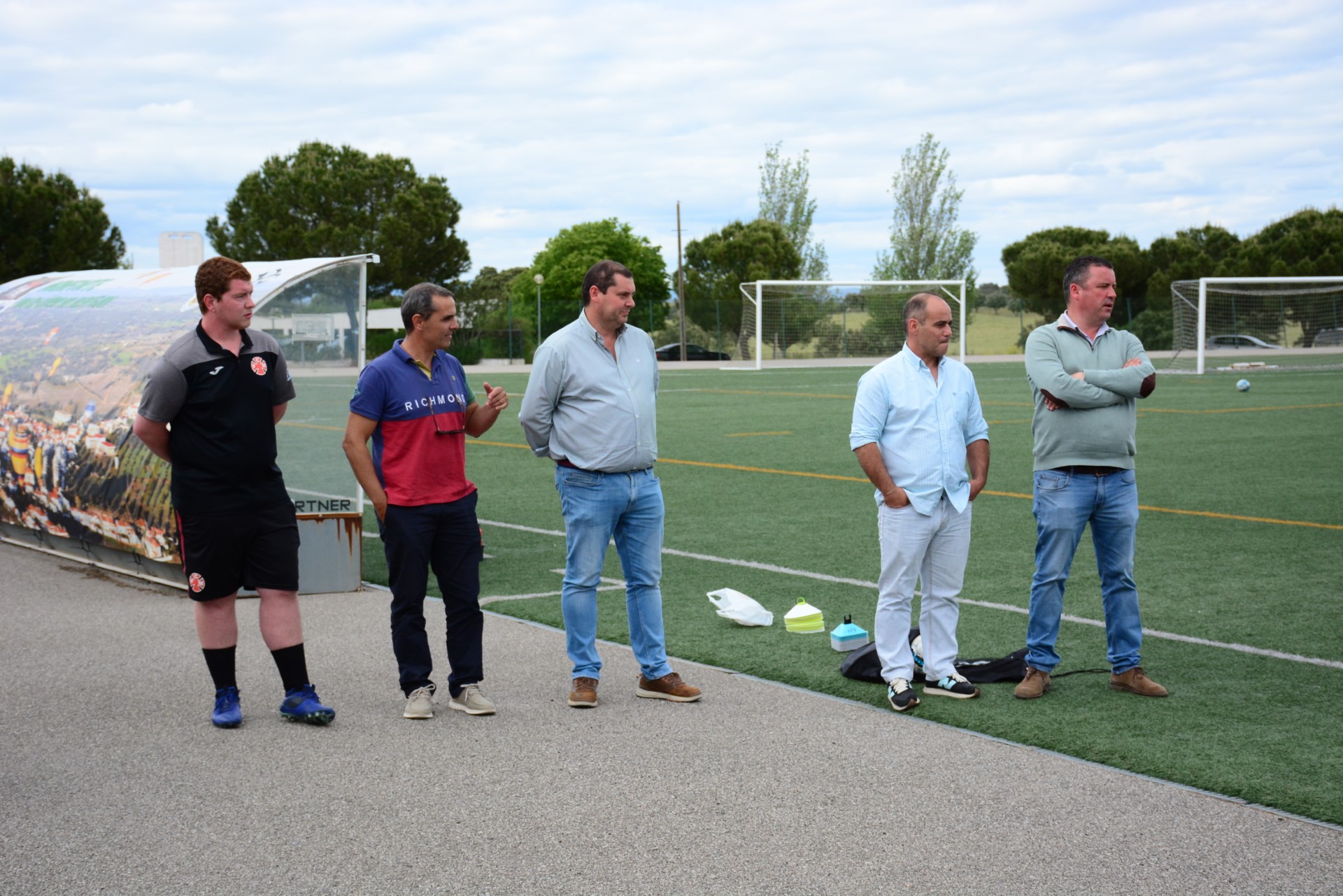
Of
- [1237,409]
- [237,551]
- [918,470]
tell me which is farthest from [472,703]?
[1237,409]

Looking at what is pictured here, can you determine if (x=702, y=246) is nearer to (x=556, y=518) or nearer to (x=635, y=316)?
(x=635, y=316)

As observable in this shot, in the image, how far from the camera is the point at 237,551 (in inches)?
220

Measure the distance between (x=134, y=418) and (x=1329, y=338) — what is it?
47.3 meters

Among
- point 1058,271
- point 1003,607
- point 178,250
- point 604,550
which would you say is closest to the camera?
point 604,550

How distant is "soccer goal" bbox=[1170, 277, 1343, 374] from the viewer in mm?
45938

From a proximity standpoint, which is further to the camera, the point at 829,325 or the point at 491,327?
the point at 491,327

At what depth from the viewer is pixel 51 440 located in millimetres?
9523

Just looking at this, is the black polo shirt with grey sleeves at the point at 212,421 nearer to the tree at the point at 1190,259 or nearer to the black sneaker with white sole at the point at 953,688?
the black sneaker with white sole at the point at 953,688

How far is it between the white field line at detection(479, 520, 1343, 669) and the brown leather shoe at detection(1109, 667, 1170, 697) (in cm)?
98

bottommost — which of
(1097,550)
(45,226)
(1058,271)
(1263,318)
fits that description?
(1097,550)

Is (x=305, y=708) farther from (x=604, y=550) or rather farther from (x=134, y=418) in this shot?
(x=134, y=418)

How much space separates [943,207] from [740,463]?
58101 mm

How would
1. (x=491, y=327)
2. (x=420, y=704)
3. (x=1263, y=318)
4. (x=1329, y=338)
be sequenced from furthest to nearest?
(x=491, y=327), (x=1263, y=318), (x=1329, y=338), (x=420, y=704)

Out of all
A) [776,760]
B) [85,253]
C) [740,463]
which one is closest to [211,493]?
[776,760]
